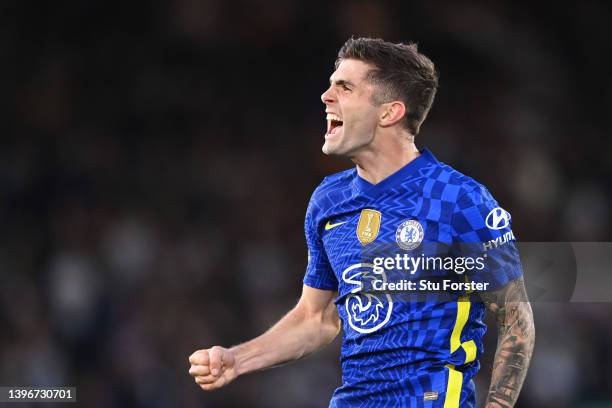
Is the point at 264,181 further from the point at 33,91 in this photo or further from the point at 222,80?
the point at 33,91

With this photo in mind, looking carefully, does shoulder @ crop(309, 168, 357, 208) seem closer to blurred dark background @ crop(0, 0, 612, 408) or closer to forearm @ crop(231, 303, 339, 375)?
forearm @ crop(231, 303, 339, 375)

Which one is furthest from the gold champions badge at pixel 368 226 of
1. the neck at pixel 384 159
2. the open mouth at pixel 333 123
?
the open mouth at pixel 333 123

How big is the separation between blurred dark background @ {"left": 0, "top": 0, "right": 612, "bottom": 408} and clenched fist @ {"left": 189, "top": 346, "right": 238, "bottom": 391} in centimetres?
449

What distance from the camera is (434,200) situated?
3.84m

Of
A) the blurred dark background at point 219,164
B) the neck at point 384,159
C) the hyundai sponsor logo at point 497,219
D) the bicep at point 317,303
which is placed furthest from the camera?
the blurred dark background at point 219,164

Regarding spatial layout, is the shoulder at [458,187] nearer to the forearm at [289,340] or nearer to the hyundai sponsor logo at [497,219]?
the hyundai sponsor logo at [497,219]

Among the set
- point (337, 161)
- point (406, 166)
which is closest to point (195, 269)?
point (337, 161)

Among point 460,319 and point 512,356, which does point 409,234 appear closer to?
point 460,319

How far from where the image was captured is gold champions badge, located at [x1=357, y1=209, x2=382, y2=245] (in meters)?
3.93

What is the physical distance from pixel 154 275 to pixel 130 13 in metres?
3.34

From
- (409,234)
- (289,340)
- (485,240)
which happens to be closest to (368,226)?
(409,234)

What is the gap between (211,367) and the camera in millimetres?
3758

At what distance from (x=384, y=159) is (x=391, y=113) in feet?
0.66

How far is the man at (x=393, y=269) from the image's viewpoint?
3.71 metres
